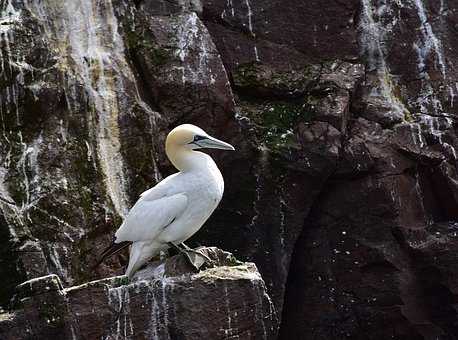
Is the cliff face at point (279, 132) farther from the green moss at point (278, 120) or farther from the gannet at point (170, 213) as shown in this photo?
the gannet at point (170, 213)

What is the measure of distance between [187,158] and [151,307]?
163 cm

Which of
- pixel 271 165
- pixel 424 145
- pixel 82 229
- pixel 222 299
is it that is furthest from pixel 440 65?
pixel 222 299

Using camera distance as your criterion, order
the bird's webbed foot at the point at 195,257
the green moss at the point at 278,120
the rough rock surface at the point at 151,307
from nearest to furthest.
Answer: the rough rock surface at the point at 151,307 < the bird's webbed foot at the point at 195,257 < the green moss at the point at 278,120

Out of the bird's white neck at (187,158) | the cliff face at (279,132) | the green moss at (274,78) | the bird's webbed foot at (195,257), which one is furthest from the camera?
the green moss at (274,78)

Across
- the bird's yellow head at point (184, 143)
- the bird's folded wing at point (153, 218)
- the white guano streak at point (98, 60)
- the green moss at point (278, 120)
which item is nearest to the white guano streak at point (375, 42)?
the green moss at point (278, 120)

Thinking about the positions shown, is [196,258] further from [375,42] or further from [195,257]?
[375,42]

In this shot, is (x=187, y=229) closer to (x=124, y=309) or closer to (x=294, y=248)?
(x=124, y=309)

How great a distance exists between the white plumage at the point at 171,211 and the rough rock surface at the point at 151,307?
51 centimetres

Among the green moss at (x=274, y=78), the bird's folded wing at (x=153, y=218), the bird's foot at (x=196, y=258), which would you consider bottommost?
the bird's foot at (x=196, y=258)

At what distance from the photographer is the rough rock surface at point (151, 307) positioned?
320 inches

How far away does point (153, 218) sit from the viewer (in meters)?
9.12

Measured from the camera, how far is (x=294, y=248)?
12305mm

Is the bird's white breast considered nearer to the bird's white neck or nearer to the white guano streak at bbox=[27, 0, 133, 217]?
the bird's white neck

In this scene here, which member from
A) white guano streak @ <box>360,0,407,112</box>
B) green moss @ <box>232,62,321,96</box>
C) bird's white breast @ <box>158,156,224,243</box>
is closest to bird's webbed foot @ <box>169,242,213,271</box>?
bird's white breast @ <box>158,156,224,243</box>
